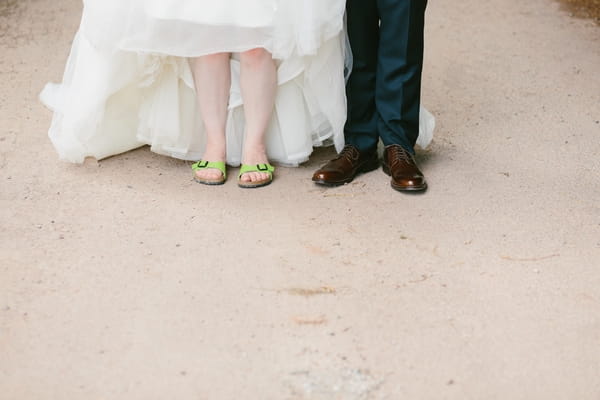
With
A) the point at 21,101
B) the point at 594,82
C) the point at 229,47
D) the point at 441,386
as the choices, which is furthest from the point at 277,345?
the point at 594,82

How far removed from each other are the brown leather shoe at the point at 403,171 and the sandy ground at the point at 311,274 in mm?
40

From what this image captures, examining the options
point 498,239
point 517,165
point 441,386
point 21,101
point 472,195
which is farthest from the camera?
point 21,101

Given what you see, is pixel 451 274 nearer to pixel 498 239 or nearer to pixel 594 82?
pixel 498 239

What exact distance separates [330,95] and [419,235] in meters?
0.57

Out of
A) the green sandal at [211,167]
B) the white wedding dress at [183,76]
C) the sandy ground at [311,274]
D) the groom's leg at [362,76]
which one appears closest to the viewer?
the sandy ground at [311,274]

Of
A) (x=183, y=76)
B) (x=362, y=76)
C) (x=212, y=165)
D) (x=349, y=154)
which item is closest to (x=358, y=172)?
(x=349, y=154)

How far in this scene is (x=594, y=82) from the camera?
11.7 feet

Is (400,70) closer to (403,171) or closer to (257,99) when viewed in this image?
(403,171)

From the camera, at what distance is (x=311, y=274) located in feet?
7.20

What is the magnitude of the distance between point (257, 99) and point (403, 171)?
0.52m

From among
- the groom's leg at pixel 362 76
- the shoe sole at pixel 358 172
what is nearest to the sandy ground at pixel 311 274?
the shoe sole at pixel 358 172

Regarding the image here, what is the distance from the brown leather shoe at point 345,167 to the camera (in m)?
2.66

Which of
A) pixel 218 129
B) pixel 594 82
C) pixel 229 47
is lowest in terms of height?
pixel 594 82

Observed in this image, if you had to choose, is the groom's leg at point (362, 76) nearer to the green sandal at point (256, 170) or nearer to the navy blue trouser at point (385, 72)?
the navy blue trouser at point (385, 72)
